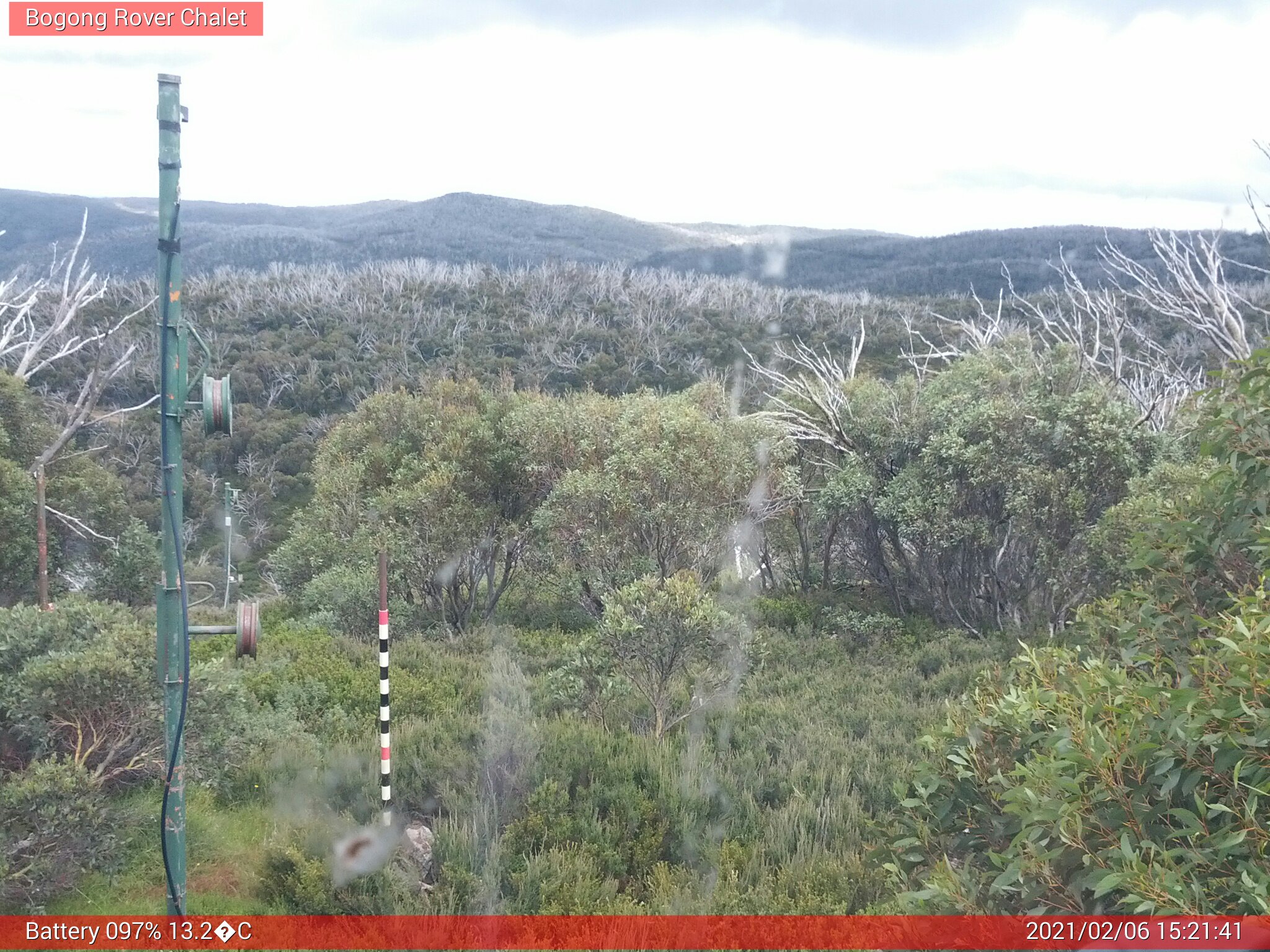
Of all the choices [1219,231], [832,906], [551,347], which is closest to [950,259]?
[551,347]

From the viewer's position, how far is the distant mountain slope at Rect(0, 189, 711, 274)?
82594mm

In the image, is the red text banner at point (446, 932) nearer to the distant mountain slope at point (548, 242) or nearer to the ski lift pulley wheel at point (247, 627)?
the ski lift pulley wheel at point (247, 627)

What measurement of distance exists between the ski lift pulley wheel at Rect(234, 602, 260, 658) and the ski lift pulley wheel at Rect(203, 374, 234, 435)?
2.62ft

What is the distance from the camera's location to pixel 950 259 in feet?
247

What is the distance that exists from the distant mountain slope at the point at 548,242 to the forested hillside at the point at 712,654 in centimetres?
3855

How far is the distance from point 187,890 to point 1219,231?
12.4 m

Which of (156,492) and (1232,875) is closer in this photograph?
(1232,875)

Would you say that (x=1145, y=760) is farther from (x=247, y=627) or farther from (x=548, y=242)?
(x=548, y=242)

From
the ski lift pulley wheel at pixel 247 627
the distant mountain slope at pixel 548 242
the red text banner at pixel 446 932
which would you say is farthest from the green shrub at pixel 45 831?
the distant mountain slope at pixel 548 242

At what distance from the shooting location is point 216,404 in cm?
427

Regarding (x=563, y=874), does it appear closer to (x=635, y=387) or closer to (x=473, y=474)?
(x=473, y=474)

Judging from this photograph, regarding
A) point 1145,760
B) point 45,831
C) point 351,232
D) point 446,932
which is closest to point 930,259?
point 351,232

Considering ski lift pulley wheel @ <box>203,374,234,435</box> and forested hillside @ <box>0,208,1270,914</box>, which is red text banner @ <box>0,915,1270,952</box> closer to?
forested hillside @ <box>0,208,1270,914</box>

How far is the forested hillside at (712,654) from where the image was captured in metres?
3.44
